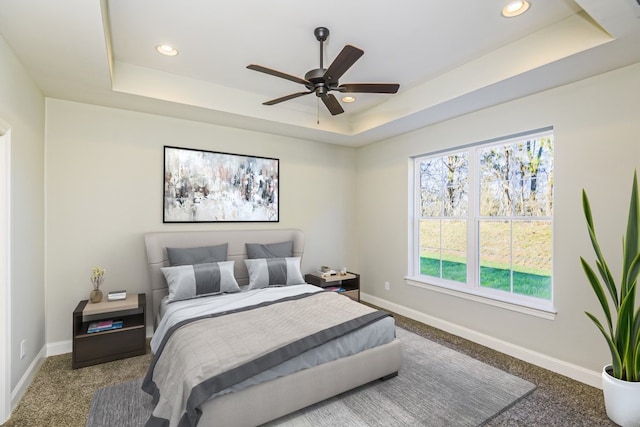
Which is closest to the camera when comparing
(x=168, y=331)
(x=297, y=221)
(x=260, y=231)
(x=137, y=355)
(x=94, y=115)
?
(x=168, y=331)

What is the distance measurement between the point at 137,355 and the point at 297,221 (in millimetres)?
2497

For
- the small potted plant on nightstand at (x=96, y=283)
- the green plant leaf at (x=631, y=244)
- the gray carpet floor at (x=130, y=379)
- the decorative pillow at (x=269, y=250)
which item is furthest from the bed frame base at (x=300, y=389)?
the small potted plant on nightstand at (x=96, y=283)

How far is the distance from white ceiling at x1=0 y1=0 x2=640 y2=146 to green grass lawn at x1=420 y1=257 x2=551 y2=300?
180cm

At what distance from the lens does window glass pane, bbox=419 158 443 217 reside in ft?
13.5

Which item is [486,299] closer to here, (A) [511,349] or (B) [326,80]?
(A) [511,349]

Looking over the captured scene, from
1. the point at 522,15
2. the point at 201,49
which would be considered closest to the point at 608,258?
the point at 522,15

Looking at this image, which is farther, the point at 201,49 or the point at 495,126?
the point at 495,126

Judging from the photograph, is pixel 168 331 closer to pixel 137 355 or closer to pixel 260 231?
pixel 137 355

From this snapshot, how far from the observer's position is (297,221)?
183 inches

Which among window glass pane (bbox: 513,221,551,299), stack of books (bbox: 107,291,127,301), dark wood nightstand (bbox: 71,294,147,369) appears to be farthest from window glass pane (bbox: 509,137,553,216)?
stack of books (bbox: 107,291,127,301)

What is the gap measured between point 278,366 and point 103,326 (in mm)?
1976

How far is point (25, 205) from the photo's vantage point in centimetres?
256

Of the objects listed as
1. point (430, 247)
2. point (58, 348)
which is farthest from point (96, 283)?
point (430, 247)

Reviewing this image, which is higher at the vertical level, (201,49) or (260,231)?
(201,49)
